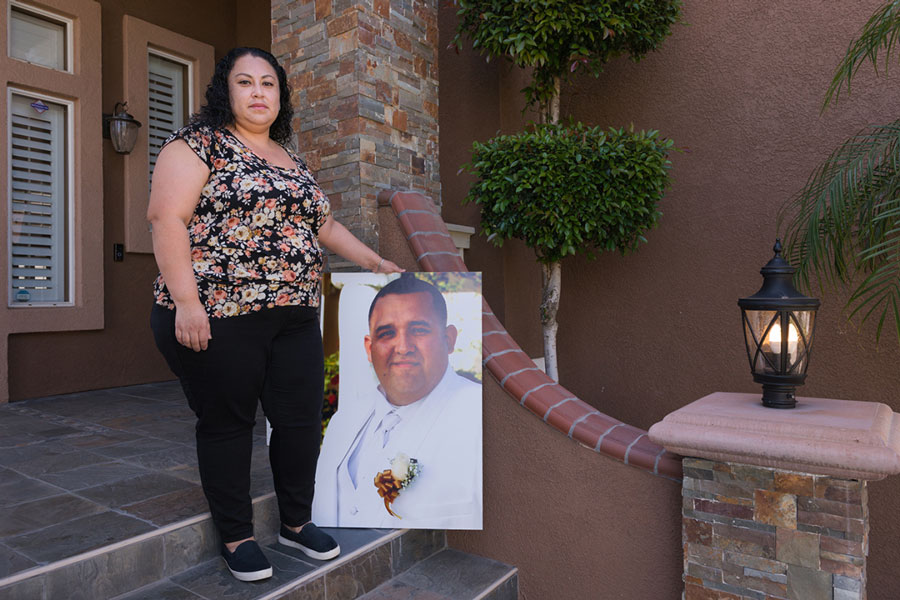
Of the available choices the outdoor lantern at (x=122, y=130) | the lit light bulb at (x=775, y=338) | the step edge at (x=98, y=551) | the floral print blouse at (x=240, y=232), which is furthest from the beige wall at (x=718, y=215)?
the outdoor lantern at (x=122, y=130)

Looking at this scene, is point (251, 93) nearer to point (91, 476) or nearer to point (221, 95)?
point (221, 95)

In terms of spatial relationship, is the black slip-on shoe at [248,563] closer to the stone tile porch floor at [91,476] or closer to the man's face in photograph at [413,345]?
the stone tile porch floor at [91,476]

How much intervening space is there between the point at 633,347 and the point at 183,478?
2.67m

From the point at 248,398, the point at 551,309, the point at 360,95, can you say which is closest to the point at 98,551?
the point at 248,398

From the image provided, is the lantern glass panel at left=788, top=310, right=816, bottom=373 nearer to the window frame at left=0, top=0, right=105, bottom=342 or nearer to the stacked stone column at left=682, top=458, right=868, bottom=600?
the stacked stone column at left=682, top=458, right=868, bottom=600

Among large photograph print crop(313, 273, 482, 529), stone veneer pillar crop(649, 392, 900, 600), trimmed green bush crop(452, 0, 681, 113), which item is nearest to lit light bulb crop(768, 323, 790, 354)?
stone veneer pillar crop(649, 392, 900, 600)

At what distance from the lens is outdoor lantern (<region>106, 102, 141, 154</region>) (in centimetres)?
429

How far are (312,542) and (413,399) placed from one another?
59cm

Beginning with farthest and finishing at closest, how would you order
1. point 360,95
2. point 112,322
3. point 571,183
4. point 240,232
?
point 112,322, point 571,183, point 360,95, point 240,232

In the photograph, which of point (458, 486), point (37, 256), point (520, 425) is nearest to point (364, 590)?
point (458, 486)

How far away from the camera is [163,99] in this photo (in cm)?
477

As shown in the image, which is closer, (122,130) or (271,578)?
(271,578)

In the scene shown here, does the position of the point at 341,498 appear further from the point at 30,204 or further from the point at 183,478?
the point at 30,204

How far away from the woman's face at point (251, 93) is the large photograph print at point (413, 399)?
68 cm
